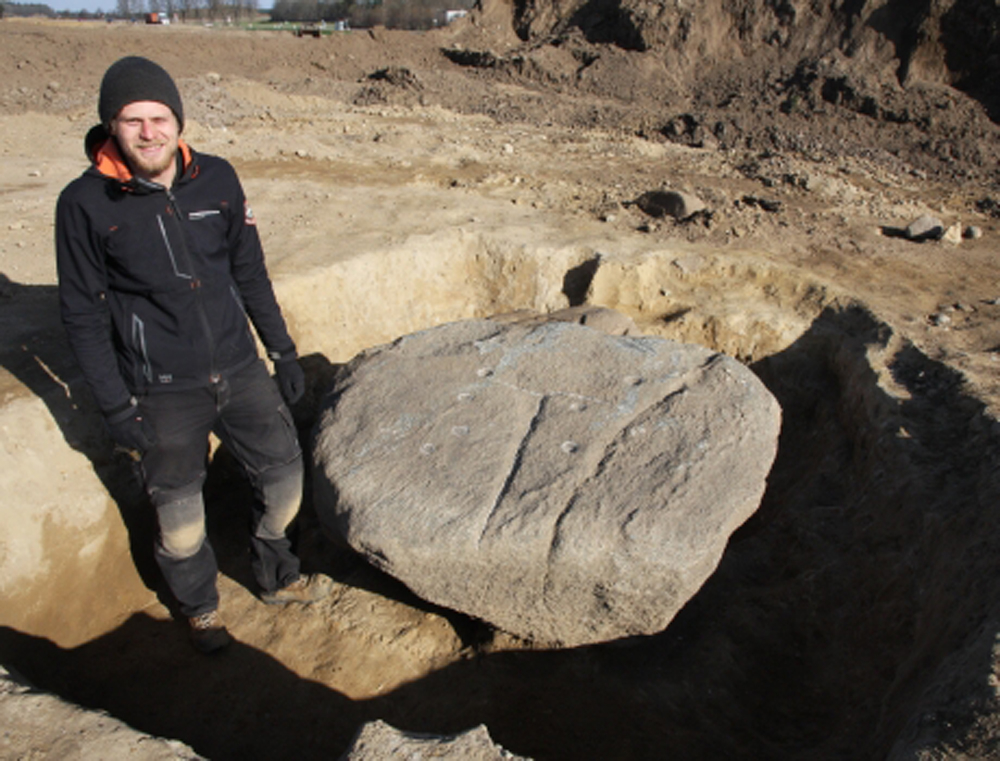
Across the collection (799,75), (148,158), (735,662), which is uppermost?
(799,75)

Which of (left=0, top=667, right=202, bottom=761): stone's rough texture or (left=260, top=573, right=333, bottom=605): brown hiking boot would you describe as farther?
(left=260, top=573, right=333, bottom=605): brown hiking boot

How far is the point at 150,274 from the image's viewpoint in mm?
2121

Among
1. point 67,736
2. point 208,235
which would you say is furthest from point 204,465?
point 67,736

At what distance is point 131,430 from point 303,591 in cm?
124

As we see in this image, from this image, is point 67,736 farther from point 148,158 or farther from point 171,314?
point 148,158

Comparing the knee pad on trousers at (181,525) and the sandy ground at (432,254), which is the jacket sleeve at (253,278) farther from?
the sandy ground at (432,254)

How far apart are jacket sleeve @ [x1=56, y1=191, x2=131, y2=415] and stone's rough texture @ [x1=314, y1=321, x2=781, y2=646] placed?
31.4 inches

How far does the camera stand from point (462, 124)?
28.9 feet

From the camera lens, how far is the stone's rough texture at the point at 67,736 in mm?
1708

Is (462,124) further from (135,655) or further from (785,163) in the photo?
(135,655)

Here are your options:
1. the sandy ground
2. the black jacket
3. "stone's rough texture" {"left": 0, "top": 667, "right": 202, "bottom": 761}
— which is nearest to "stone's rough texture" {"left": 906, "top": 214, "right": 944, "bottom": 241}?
the sandy ground

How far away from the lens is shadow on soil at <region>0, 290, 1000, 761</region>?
249cm

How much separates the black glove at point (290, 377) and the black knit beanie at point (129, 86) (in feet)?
3.31

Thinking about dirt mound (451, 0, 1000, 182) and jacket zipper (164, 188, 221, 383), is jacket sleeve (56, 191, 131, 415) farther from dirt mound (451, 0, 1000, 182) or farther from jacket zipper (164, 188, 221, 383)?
dirt mound (451, 0, 1000, 182)
